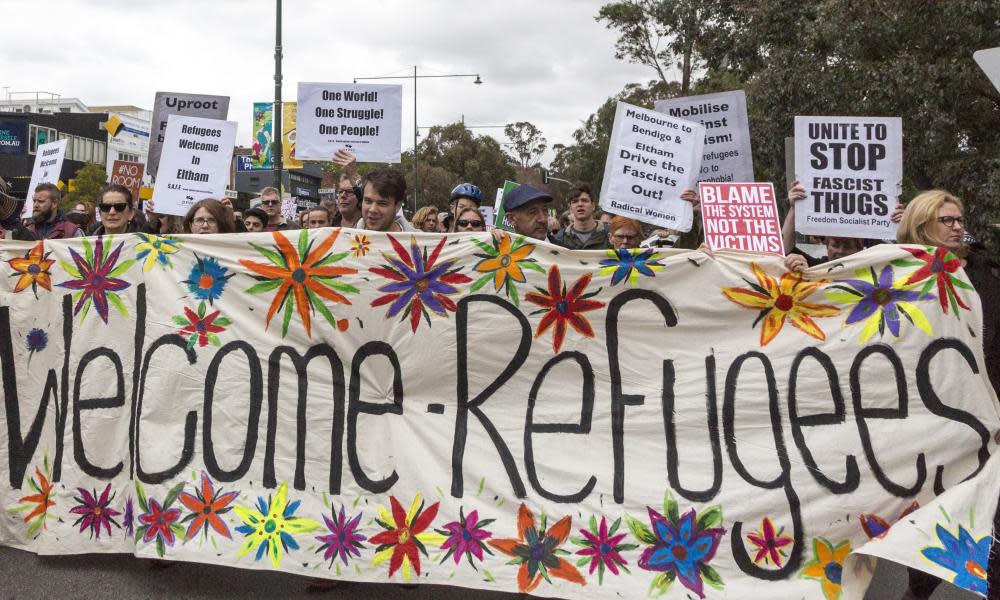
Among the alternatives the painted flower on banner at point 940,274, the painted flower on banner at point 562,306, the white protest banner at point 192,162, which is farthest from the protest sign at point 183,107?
the painted flower on banner at point 940,274

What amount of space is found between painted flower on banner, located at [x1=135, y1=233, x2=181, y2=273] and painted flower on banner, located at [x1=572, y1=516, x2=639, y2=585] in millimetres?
2246

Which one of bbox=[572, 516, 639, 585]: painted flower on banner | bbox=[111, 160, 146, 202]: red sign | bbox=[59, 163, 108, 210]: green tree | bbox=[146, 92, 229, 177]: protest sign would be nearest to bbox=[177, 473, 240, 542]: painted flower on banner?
bbox=[572, 516, 639, 585]: painted flower on banner

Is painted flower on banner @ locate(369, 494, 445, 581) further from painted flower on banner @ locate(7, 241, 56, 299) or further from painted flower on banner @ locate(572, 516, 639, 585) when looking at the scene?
painted flower on banner @ locate(7, 241, 56, 299)

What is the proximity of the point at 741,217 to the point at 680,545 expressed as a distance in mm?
2422

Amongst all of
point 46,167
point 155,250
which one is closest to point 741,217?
point 155,250

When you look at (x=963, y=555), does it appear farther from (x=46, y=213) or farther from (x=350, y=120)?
(x=46, y=213)

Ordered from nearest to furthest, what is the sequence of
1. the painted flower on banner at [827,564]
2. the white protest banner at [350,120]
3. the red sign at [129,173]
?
the painted flower on banner at [827,564], the white protest banner at [350,120], the red sign at [129,173]

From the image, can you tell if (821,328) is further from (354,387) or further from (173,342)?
(173,342)

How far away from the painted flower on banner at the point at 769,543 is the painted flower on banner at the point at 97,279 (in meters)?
2.93

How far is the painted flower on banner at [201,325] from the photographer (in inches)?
173

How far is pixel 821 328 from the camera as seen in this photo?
399 cm

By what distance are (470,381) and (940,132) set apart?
1173 centimetres

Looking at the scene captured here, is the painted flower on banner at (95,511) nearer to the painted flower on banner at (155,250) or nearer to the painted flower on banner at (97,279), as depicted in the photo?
the painted flower on banner at (97,279)

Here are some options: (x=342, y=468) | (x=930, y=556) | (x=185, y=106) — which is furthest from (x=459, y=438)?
(x=185, y=106)
